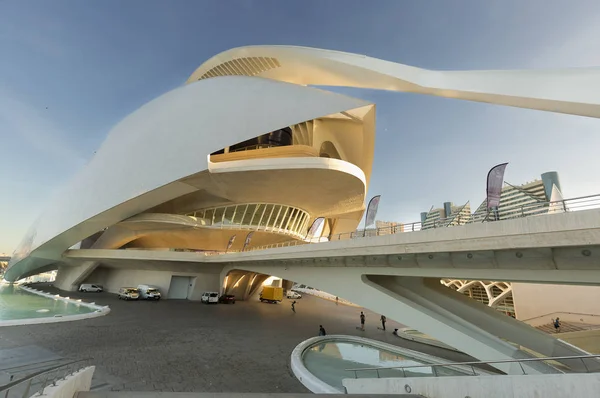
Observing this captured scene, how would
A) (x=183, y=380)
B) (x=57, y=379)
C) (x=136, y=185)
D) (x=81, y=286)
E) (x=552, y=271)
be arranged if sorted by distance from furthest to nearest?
1. (x=81, y=286)
2. (x=136, y=185)
3. (x=183, y=380)
4. (x=552, y=271)
5. (x=57, y=379)

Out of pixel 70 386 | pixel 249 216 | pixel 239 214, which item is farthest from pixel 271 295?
pixel 70 386

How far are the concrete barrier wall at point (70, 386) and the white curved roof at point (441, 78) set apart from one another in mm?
16016

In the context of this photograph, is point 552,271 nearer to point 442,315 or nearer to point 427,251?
point 427,251

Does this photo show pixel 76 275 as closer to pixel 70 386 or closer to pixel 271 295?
pixel 271 295

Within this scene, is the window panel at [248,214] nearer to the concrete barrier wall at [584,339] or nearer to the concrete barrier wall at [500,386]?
the concrete barrier wall at [500,386]

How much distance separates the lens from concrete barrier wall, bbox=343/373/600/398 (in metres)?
4.66

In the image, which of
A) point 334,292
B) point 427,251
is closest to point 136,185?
point 334,292

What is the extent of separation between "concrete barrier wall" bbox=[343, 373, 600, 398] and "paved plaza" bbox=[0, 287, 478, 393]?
336 cm

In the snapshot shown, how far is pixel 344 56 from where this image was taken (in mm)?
22594

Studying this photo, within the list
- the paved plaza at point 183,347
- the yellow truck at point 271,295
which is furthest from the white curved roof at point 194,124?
the yellow truck at point 271,295

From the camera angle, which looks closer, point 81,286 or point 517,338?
point 517,338

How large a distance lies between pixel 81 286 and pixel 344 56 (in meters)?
35.9

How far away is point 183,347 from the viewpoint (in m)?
12.3

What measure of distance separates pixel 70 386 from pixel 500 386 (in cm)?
827
